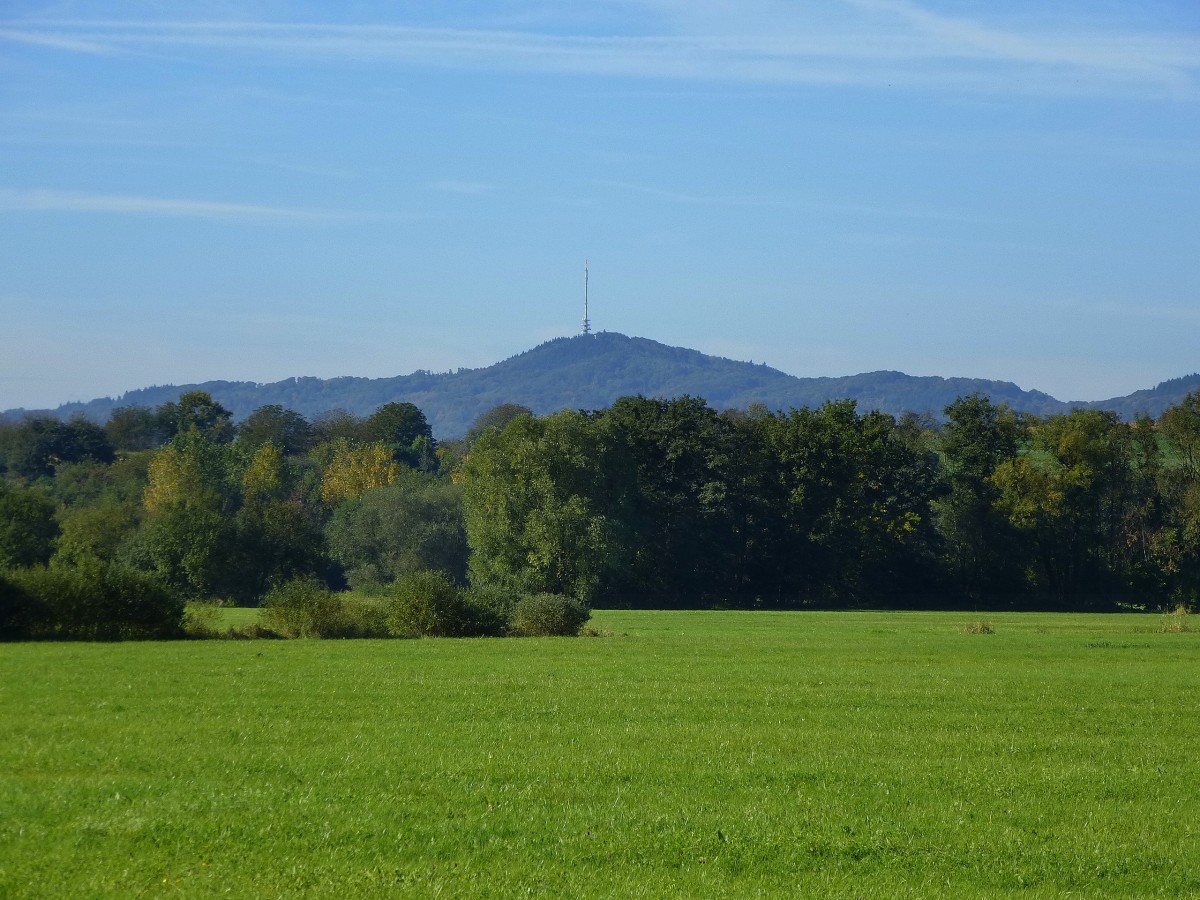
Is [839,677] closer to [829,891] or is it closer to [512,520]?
[829,891]

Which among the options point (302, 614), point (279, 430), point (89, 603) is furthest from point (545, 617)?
point (279, 430)

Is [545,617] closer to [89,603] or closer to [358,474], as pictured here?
[89,603]

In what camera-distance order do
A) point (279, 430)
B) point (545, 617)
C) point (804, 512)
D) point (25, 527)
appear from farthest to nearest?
point (279, 430)
point (804, 512)
point (25, 527)
point (545, 617)

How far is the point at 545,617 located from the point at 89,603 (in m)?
17.5

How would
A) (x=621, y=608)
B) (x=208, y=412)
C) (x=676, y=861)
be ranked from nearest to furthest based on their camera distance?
(x=676, y=861) → (x=621, y=608) → (x=208, y=412)

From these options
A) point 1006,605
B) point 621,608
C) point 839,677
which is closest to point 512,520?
point 621,608

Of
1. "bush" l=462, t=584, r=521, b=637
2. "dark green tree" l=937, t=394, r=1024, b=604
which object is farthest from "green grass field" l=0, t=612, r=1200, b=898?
"dark green tree" l=937, t=394, r=1024, b=604

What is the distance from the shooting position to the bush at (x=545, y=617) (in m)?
48.4

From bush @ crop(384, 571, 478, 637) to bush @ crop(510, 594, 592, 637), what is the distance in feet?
7.82

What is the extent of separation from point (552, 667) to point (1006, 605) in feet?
213

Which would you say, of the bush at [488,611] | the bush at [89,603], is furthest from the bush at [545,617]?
the bush at [89,603]

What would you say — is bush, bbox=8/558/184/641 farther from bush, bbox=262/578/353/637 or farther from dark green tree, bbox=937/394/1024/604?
dark green tree, bbox=937/394/1024/604

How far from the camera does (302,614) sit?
44.0m

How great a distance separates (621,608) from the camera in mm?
86312
